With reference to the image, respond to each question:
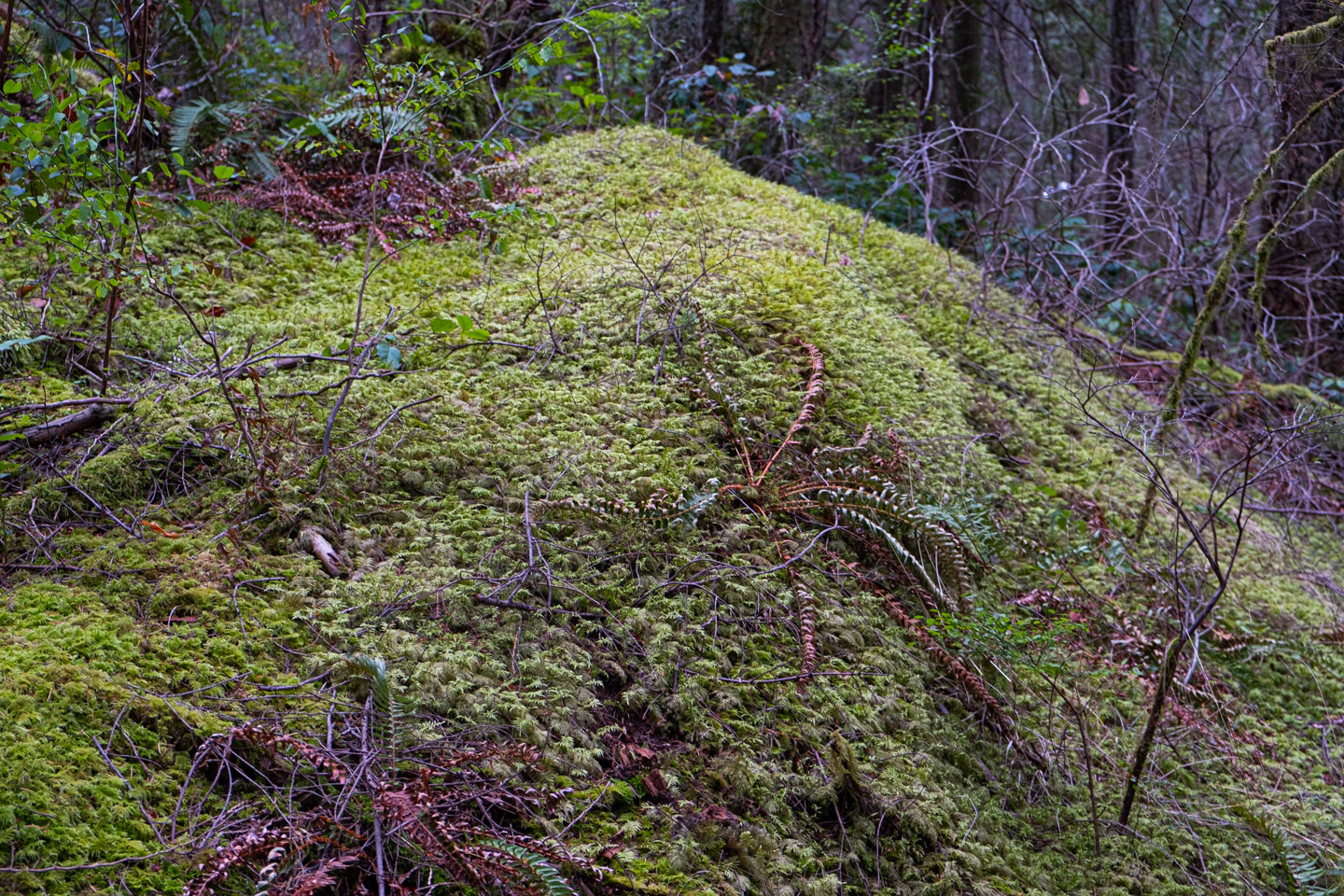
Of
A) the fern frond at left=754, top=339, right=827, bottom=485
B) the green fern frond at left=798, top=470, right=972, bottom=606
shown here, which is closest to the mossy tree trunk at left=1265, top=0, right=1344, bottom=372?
the fern frond at left=754, top=339, right=827, bottom=485

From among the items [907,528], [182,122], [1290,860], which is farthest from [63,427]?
[1290,860]

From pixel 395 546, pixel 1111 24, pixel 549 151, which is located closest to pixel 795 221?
pixel 549 151

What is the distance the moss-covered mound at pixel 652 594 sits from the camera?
1.99 m

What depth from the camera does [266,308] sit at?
3559 millimetres

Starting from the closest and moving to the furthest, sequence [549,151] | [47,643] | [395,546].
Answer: [47,643]
[395,546]
[549,151]

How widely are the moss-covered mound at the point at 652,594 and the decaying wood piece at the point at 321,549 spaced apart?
0.05 metres

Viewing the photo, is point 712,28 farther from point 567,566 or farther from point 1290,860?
point 1290,860

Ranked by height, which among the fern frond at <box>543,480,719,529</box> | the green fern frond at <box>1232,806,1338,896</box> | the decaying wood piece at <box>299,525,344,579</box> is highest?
the decaying wood piece at <box>299,525,344,579</box>

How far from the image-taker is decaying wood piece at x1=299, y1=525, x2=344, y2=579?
2422 millimetres

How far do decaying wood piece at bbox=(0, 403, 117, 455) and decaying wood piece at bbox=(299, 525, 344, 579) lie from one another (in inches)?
33.8

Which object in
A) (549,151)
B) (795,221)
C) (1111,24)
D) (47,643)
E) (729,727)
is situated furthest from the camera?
A: (1111,24)

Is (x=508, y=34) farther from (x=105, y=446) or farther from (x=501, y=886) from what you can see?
(x=501, y=886)

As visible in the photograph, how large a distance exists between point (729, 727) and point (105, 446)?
205 cm

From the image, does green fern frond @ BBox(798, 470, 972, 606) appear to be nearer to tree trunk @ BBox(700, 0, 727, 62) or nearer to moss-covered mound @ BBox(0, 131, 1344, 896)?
moss-covered mound @ BBox(0, 131, 1344, 896)
